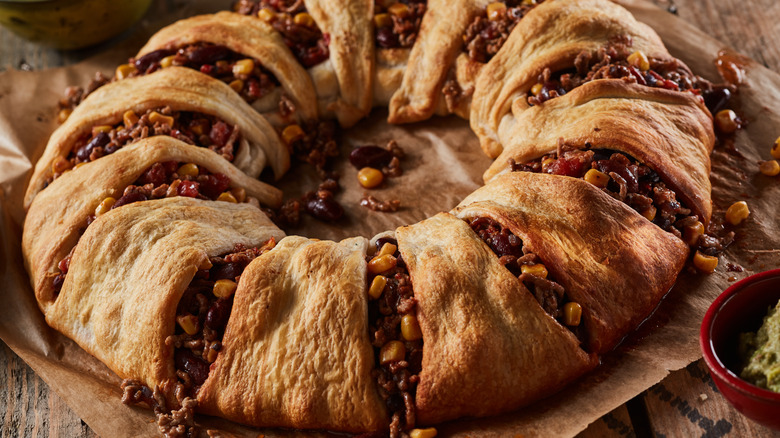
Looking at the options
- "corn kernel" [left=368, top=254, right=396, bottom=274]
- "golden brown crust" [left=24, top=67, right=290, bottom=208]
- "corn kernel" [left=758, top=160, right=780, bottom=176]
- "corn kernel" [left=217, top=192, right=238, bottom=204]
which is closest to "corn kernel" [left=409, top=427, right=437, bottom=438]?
"corn kernel" [left=368, top=254, right=396, bottom=274]

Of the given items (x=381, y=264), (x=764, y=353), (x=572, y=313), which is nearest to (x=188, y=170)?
(x=381, y=264)

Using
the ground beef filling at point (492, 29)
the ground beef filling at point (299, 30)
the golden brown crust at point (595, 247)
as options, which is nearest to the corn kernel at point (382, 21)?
the ground beef filling at point (299, 30)

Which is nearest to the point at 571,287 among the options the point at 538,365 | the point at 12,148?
A: the point at 538,365

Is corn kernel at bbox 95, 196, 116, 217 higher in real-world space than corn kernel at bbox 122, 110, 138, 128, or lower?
lower

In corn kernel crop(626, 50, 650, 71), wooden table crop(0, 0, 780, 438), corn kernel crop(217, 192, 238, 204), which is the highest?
corn kernel crop(626, 50, 650, 71)

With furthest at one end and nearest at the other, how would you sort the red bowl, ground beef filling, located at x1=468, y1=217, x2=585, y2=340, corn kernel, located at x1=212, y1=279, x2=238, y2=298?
corn kernel, located at x1=212, y1=279, x2=238, y2=298, ground beef filling, located at x1=468, y1=217, x2=585, y2=340, the red bowl

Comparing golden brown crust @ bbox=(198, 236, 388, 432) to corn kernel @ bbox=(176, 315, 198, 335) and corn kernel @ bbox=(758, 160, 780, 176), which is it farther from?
corn kernel @ bbox=(758, 160, 780, 176)

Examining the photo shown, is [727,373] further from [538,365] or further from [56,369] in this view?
[56,369]

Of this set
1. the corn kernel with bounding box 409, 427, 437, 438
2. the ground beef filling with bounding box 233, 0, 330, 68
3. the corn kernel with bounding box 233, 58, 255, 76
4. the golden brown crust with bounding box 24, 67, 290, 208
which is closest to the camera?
the corn kernel with bounding box 409, 427, 437, 438
